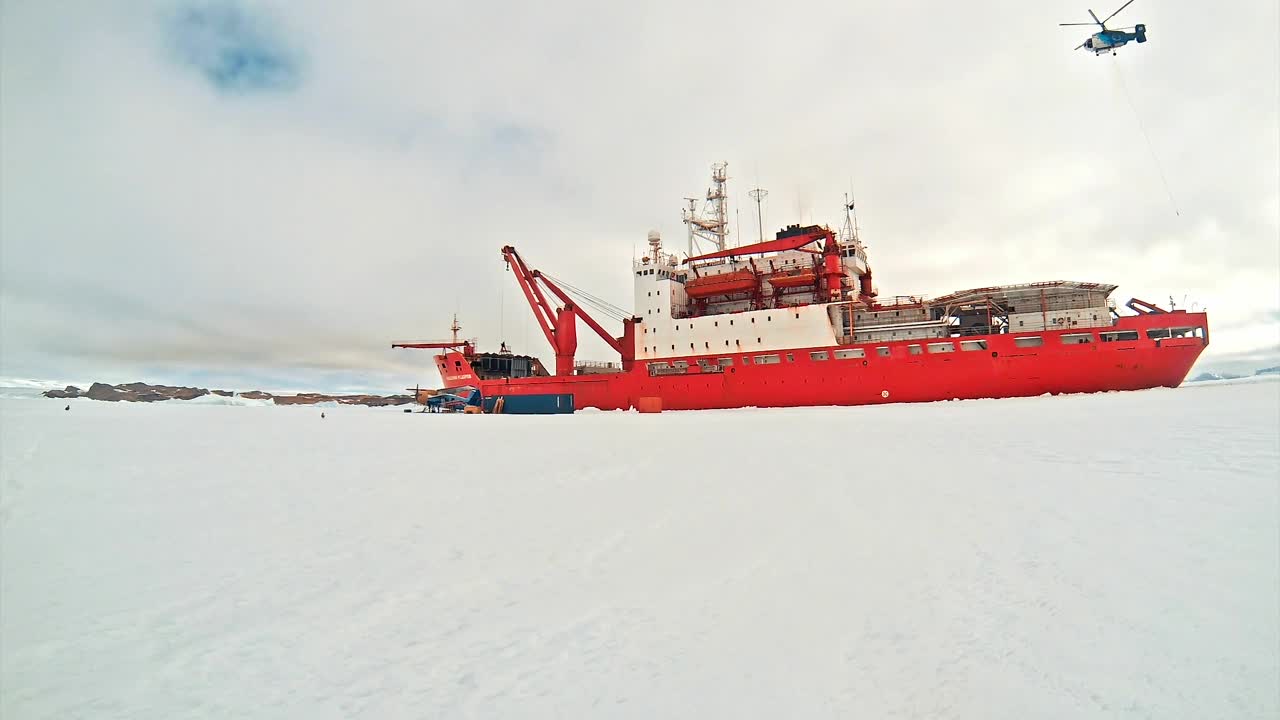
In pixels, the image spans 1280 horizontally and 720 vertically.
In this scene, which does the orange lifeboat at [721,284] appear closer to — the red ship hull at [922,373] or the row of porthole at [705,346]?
the row of porthole at [705,346]

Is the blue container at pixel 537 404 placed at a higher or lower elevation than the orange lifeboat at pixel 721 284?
lower

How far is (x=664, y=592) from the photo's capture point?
3227 millimetres

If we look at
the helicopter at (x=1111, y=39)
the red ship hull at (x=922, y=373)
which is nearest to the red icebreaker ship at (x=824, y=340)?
the red ship hull at (x=922, y=373)

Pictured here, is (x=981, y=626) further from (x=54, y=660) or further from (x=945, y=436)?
(x=945, y=436)

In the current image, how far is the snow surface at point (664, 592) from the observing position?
222 cm

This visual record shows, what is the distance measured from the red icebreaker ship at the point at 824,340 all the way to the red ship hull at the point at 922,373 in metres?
0.05

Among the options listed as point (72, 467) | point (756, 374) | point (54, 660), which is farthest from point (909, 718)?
point (756, 374)

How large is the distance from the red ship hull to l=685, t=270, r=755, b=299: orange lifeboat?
459cm

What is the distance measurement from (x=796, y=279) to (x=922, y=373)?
781 centimetres

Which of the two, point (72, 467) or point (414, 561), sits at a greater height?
point (72, 467)

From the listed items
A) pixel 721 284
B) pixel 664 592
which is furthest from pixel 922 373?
pixel 664 592

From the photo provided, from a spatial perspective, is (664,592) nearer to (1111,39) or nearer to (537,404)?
(1111,39)

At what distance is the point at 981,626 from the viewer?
2.67m

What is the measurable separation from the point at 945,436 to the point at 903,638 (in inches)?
292
